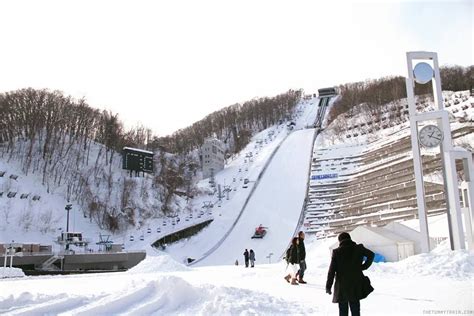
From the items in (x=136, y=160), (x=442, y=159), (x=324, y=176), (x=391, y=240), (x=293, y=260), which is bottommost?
(x=293, y=260)

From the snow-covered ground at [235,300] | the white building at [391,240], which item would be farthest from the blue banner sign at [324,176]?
the snow-covered ground at [235,300]

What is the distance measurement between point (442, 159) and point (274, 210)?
→ 27.3 meters

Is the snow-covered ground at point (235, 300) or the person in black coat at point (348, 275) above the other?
the person in black coat at point (348, 275)

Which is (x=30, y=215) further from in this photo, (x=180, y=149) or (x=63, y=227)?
(x=180, y=149)

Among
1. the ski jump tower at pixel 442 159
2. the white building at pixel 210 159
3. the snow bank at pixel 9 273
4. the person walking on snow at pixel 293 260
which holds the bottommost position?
the snow bank at pixel 9 273

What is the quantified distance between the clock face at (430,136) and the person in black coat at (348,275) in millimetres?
11577

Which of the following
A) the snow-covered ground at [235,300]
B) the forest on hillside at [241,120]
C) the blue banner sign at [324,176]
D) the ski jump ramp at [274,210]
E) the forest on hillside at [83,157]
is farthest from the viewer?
the forest on hillside at [241,120]

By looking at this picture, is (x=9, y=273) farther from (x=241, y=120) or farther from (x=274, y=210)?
(x=241, y=120)

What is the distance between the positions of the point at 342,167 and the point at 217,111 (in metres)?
69.5

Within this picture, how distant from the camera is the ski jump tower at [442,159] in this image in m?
14.2

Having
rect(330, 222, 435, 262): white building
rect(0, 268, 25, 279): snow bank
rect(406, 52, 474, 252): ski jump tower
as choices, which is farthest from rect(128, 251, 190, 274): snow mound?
rect(406, 52, 474, 252): ski jump tower

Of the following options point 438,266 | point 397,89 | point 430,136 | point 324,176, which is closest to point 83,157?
point 324,176

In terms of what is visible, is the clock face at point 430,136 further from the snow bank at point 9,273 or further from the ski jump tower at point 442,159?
the snow bank at point 9,273

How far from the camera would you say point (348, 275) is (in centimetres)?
498
